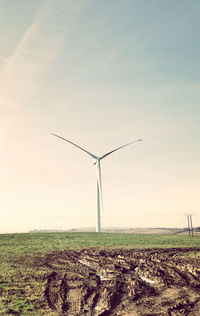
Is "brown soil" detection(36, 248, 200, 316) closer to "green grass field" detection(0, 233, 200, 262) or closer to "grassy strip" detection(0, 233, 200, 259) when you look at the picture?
"green grass field" detection(0, 233, 200, 262)

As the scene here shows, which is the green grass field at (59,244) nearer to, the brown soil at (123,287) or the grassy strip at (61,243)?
the grassy strip at (61,243)

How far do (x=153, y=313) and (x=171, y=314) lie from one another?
2.08 ft

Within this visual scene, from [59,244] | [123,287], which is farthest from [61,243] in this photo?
[123,287]

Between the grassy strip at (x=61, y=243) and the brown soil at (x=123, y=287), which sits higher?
the brown soil at (x=123, y=287)

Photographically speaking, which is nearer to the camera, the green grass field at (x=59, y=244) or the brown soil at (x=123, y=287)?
the brown soil at (x=123, y=287)

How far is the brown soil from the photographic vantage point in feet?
36.3

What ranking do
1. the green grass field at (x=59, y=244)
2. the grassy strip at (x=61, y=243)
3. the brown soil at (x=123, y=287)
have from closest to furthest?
the brown soil at (x=123, y=287) → the green grass field at (x=59, y=244) → the grassy strip at (x=61, y=243)

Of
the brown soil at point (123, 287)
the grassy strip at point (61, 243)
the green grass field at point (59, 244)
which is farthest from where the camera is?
the grassy strip at point (61, 243)

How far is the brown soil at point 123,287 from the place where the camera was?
11.1 metres

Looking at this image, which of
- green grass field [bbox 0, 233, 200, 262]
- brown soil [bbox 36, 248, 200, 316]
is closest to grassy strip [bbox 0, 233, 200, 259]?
green grass field [bbox 0, 233, 200, 262]

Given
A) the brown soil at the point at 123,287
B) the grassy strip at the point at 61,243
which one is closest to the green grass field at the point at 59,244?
the grassy strip at the point at 61,243

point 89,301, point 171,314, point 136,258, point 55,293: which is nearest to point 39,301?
point 55,293

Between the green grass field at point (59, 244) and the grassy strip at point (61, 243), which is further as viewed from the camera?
the grassy strip at point (61, 243)

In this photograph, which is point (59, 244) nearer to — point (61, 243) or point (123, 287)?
point (61, 243)
